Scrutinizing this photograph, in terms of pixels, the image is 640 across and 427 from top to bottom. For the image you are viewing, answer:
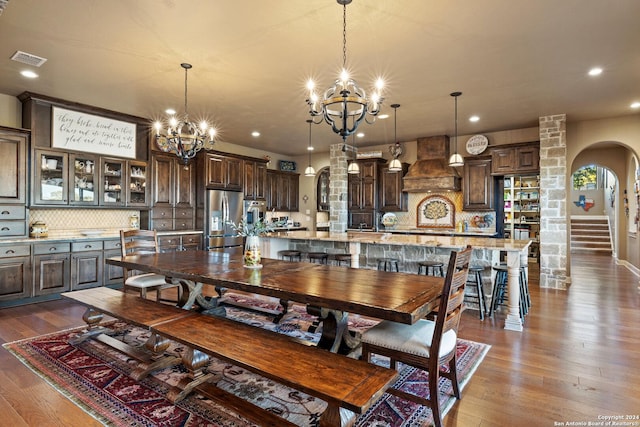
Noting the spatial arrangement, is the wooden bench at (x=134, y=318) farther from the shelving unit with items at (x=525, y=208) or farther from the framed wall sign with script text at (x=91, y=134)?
the shelving unit with items at (x=525, y=208)

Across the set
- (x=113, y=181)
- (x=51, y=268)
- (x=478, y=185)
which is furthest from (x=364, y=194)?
(x=51, y=268)

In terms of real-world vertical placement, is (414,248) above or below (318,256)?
above

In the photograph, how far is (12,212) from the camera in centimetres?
459

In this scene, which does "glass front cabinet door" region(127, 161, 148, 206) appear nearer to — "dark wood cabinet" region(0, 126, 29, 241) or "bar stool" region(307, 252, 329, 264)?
"dark wood cabinet" region(0, 126, 29, 241)

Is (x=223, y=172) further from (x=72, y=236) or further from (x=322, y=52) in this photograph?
(x=322, y=52)

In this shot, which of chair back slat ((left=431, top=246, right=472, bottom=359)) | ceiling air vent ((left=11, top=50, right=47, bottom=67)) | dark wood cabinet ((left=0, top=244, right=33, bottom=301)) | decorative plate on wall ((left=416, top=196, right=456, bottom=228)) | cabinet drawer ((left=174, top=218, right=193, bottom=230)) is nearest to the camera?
chair back slat ((left=431, top=246, right=472, bottom=359))

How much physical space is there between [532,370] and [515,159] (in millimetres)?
4763

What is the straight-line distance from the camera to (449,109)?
5484 mm

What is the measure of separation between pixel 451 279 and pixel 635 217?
7.81 meters

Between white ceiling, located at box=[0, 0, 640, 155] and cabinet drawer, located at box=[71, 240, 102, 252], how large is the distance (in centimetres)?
209

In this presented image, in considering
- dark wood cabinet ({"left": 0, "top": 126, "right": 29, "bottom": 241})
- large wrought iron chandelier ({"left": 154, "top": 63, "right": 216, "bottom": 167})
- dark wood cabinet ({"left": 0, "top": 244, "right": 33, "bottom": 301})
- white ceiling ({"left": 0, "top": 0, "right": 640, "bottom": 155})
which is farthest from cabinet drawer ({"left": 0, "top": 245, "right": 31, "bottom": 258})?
large wrought iron chandelier ({"left": 154, "top": 63, "right": 216, "bottom": 167})

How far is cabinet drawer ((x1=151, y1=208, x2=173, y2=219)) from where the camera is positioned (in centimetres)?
617

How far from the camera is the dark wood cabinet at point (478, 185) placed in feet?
22.4

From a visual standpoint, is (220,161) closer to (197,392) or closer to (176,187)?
(176,187)
